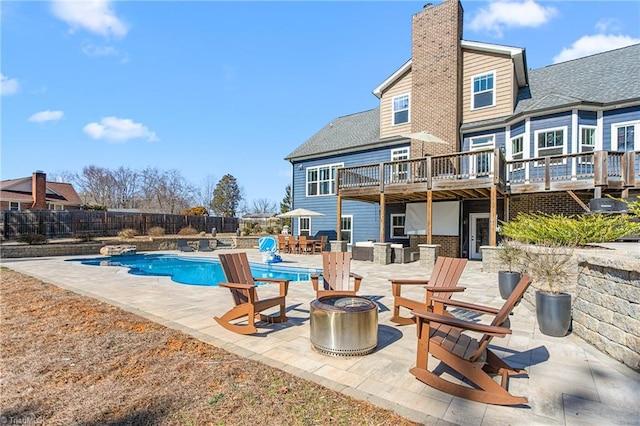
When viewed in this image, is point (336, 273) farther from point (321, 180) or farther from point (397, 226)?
point (321, 180)

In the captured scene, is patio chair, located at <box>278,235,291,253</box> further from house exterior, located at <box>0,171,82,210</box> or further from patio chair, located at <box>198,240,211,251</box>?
house exterior, located at <box>0,171,82,210</box>

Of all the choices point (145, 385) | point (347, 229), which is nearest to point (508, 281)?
point (145, 385)

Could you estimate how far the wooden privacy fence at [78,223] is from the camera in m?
19.9

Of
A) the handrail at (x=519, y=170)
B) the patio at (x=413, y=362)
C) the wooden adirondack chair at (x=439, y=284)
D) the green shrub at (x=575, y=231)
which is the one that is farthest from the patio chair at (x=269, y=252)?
the green shrub at (x=575, y=231)

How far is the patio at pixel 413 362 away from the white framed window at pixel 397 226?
9.52m

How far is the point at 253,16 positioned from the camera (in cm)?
1055

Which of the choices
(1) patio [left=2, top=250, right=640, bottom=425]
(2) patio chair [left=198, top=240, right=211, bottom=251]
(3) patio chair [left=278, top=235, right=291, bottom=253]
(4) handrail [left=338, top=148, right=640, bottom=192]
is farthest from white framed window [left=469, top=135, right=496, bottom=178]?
(2) patio chair [left=198, top=240, right=211, bottom=251]

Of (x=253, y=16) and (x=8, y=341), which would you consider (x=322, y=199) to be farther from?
(x=8, y=341)

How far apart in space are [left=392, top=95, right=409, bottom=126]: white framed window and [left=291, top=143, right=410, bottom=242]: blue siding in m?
1.28

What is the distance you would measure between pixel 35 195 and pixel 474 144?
3319cm

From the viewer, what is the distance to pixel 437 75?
14438mm

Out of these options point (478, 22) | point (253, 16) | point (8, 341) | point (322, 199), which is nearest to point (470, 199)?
point (322, 199)

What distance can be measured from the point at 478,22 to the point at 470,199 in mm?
8776

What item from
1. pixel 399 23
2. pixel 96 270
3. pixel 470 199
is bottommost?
pixel 96 270
